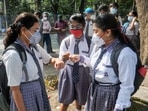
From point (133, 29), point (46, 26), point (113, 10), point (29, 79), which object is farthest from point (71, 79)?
point (46, 26)

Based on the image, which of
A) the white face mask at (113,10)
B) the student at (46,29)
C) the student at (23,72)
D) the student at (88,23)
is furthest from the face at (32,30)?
the student at (46,29)

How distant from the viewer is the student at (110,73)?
2.76 meters

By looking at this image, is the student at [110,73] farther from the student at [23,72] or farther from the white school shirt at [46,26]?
the white school shirt at [46,26]

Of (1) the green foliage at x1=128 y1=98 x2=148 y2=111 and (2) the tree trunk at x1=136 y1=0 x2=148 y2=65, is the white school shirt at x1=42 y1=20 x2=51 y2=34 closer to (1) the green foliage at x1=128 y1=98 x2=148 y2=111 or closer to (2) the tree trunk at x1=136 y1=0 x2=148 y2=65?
(2) the tree trunk at x1=136 y1=0 x2=148 y2=65

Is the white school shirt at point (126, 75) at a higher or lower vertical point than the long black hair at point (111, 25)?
lower

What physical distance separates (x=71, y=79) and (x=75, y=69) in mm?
160

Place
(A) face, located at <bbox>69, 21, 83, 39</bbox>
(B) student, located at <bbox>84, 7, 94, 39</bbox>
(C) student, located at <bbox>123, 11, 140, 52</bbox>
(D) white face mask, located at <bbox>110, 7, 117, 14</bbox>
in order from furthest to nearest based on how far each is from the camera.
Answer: (C) student, located at <bbox>123, 11, 140, 52</bbox> < (D) white face mask, located at <bbox>110, 7, 117, 14</bbox> < (B) student, located at <bbox>84, 7, 94, 39</bbox> < (A) face, located at <bbox>69, 21, 83, 39</bbox>

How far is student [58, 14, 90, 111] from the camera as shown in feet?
14.9

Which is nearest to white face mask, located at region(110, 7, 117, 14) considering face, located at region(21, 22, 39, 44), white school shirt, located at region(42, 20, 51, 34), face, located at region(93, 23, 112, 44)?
white school shirt, located at region(42, 20, 51, 34)

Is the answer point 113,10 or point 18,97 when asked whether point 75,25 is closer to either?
point 18,97

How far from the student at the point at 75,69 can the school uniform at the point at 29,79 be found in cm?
140

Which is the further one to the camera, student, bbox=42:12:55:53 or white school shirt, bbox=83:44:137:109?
student, bbox=42:12:55:53

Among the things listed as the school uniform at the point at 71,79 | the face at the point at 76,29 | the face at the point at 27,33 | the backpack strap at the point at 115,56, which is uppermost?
the face at the point at 27,33

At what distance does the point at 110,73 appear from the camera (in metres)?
2.91
